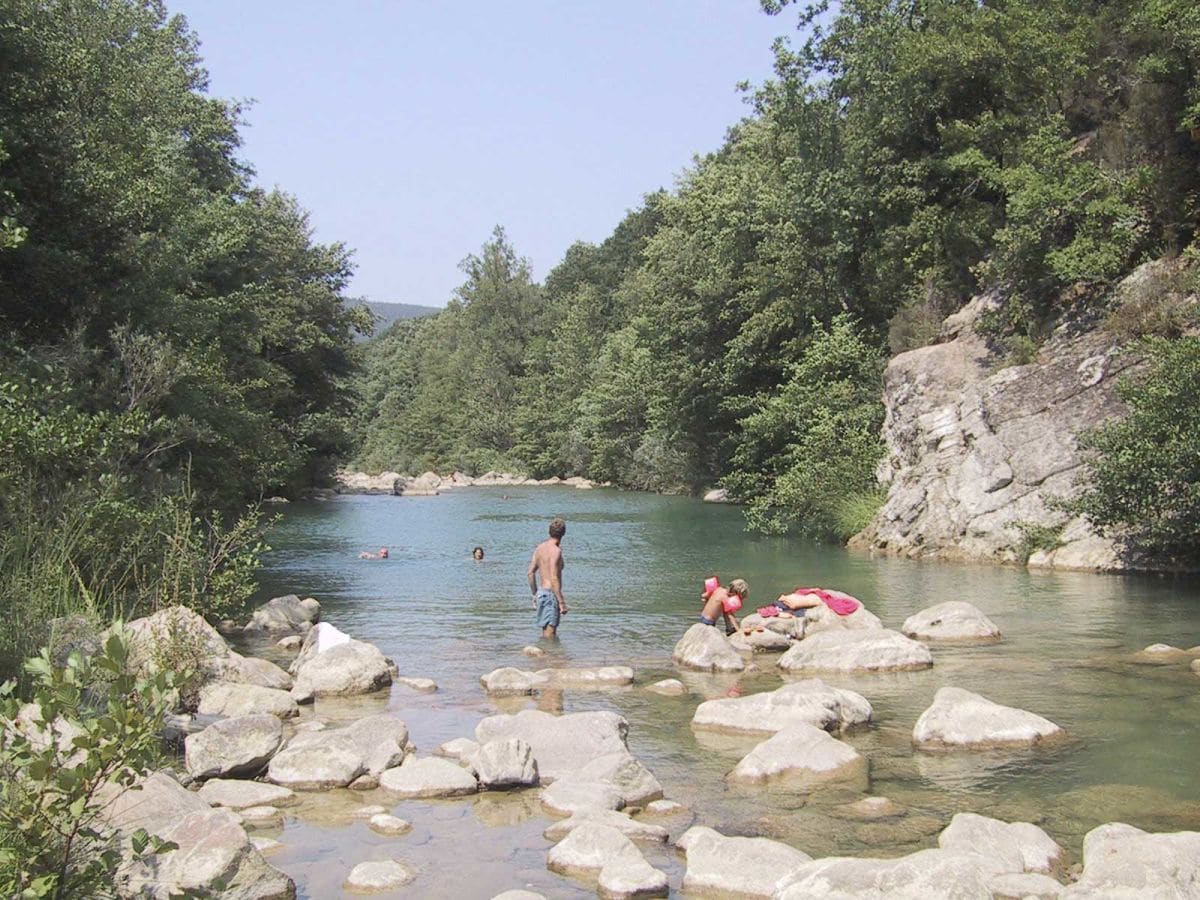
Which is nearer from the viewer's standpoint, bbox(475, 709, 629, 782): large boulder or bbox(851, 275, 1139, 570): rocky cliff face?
bbox(475, 709, 629, 782): large boulder

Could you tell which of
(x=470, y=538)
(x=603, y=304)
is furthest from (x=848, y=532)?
(x=603, y=304)

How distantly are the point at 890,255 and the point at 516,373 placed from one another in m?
65.2

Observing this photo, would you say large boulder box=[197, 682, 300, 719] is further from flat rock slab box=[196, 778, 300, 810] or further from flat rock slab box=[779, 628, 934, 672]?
flat rock slab box=[779, 628, 934, 672]

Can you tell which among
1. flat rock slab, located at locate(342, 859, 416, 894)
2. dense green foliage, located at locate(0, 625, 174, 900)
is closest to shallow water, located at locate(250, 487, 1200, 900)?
flat rock slab, located at locate(342, 859, 416, 894)

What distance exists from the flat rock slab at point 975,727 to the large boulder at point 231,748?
555 centimetres

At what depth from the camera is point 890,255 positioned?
3400cm

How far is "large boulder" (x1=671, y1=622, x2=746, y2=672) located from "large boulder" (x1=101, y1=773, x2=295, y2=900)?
7858mm

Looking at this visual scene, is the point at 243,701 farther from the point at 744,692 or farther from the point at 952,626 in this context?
the point at 952,626

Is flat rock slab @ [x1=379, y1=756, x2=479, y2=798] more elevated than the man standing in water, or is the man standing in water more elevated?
the man standing in water

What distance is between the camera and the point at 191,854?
6500 millimetres

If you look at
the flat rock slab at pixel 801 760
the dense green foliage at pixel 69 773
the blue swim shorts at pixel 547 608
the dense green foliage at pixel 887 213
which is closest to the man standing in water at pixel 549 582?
the blue swim shorts at pixel 547 608

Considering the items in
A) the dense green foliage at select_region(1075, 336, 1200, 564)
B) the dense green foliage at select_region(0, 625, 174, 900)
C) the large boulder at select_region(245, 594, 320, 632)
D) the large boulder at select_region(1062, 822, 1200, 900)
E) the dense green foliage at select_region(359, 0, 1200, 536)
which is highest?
the dense green foliage at select_region(359, 0, 1200, 536)

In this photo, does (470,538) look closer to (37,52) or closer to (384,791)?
(37,52)

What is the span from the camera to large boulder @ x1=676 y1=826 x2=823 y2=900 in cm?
686
